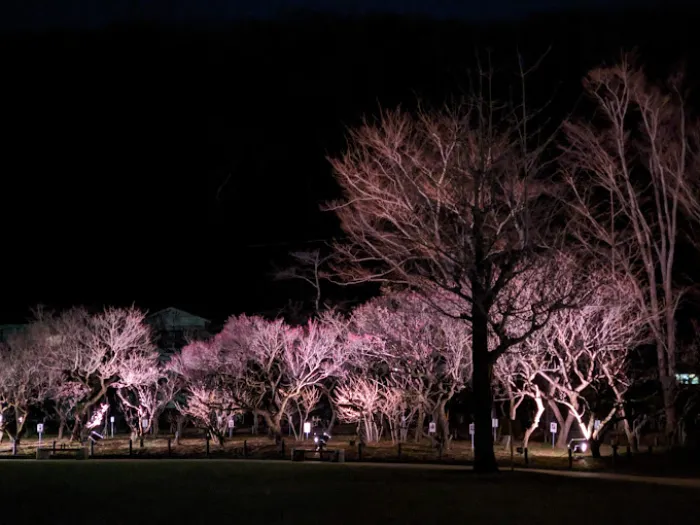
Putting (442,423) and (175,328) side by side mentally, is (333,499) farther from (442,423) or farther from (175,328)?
(175,328)

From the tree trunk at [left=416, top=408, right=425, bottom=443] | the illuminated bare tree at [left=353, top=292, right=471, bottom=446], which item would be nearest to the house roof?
the tree trunk at [left=416, top=408, right=425, bottom=443]

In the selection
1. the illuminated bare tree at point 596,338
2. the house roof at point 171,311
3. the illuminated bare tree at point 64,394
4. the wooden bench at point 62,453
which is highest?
the house roof at point 171,311

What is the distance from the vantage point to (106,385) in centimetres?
4100

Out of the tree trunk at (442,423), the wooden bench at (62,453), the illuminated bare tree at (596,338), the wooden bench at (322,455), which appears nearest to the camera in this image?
the wooden bench at (322,455)

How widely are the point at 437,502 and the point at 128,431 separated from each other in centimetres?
4230

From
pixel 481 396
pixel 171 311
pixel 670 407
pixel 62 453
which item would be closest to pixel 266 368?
pixel 62 453

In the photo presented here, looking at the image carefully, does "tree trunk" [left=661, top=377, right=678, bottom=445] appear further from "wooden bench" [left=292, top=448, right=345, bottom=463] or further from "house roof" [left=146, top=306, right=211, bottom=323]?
"house roof" [left=146, top=306, right=211, bottom=323]

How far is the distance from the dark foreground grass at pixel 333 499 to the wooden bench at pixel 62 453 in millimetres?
10148

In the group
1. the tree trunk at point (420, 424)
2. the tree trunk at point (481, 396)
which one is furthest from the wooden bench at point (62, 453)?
the tree trunk at point (481, 396)

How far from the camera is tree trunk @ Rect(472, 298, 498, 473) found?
19906mm

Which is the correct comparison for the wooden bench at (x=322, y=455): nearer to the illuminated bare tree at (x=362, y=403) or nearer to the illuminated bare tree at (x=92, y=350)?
the illuminated bare tree at (x=362, y=403)

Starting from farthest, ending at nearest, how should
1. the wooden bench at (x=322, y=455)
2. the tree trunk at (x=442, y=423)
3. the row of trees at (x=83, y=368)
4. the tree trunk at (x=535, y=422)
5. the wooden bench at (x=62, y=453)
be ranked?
the row of trees at (x=83, y=368), the tree trunk at (x=442, y=423), the wooden bench at (x=62, y=453), the tree trunk at (x=535, y=422), the wooden bench at (x=322, y=455)

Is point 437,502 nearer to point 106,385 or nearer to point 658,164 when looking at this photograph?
point 658,164

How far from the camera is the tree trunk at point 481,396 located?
19906 millimetres
